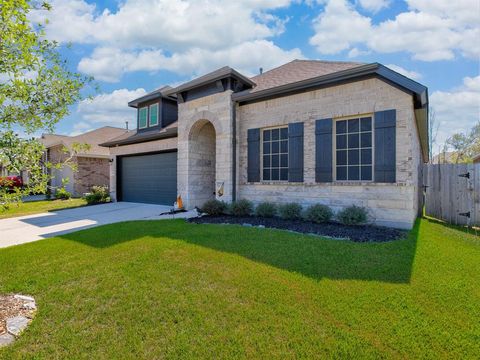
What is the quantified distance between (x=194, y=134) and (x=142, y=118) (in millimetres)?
4873

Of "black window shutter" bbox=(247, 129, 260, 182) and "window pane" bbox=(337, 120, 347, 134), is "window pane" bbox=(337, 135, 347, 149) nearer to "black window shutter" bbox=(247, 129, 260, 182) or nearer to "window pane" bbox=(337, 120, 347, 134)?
"window pane" bbox=(337, 120, 347, 134)

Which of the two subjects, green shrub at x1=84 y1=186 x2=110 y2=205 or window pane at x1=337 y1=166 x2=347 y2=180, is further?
green shrub at x1=84 y1=186 x2=110 y2=205

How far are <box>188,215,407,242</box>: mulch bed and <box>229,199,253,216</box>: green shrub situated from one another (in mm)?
338

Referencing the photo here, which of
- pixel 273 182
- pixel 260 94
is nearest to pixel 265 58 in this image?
pixel 260 94

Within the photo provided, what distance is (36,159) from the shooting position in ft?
10.4

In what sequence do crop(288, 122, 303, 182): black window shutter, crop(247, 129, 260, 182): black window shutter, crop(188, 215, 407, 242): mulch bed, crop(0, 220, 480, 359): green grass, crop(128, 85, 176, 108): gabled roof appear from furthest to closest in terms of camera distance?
crop(128, 85, 176, 108): gabled roof → crop(247, 129, 260, 182): black window shutter → crop(288, 122, 303, 182): black window shutter → crop(188, 215, 407, 242): mulch bed → crop(0, 220, 480, 359): green grass

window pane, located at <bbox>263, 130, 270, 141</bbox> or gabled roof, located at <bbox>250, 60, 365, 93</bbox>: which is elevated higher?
gabled roof, located at <bbox>250, 60, 365, 93</bbox>

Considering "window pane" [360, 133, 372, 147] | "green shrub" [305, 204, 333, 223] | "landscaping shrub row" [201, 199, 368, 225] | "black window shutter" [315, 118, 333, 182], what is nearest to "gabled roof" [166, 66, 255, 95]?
"black window shutter" [315, 118, 333, 182]

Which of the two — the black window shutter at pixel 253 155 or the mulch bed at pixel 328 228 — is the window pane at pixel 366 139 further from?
the black window shutter at pixel 253 155

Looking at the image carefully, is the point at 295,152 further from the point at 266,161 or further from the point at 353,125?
the point at 353,125

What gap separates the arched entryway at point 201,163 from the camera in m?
9.96

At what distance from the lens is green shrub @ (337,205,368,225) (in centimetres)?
654

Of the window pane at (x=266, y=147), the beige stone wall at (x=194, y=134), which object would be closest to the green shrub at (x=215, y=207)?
the beige stone wall at (x=194, y=134)

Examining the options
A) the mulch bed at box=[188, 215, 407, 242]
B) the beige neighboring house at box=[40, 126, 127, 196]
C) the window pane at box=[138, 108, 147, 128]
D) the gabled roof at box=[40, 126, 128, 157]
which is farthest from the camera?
the gabled roof at box=[40, 126, 128, 157]
